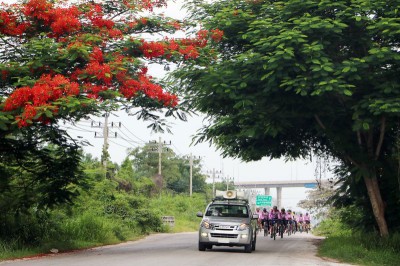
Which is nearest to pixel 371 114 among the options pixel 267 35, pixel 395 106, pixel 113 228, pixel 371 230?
pixel 395 106

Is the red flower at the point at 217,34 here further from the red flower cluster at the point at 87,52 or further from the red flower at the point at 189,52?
the red flower at the point at 189,52

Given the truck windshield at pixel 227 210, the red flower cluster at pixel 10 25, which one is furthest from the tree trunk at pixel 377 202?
the red flower cluster at pixel 10 25

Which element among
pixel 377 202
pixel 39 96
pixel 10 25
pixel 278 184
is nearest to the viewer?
pixel 39 96

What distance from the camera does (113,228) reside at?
1122 inches

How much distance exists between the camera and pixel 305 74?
16281 millimetres

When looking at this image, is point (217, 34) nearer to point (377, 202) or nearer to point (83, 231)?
point (377, 202)

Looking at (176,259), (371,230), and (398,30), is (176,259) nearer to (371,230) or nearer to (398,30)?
(398,30)

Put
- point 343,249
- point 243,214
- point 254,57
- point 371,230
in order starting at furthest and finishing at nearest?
point 371,230, point 243,214, point 343,249, point 254,57

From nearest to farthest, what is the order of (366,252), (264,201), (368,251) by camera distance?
(366,252) → (368,251) → (264,201)

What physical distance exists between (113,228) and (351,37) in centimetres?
1552

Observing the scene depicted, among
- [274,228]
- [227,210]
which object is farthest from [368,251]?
[274,228]

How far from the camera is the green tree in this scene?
16016 mm

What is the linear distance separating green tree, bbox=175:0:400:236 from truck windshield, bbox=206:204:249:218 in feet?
7.80

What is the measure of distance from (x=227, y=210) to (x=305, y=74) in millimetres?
6760
